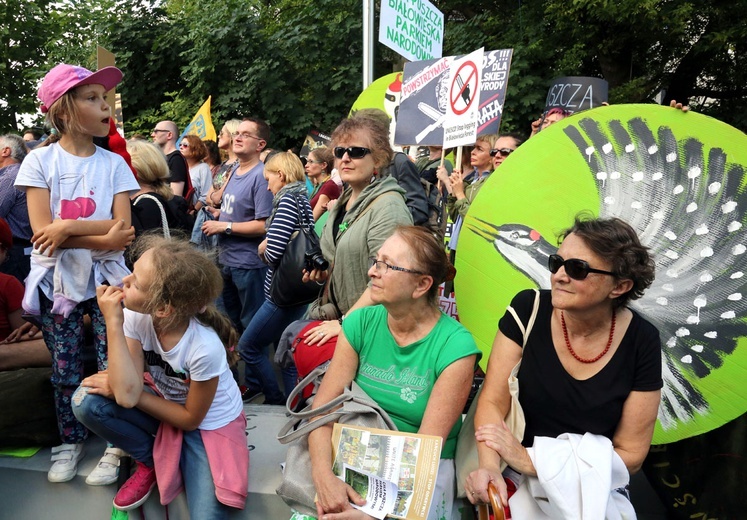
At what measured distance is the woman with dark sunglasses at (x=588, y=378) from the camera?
2355mm

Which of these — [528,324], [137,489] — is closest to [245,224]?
[137,489]

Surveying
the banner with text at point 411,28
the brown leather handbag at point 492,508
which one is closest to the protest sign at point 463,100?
the banner with text at point 411,28

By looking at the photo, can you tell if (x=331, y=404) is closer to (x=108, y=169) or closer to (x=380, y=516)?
(x=380, y=516)

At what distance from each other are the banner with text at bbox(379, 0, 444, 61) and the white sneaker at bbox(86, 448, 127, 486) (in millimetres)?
4321

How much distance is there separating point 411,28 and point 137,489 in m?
5.12

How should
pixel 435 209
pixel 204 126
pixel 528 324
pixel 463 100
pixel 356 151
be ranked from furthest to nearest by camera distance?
pixel 204 126 < pixel 435 209 < pixel 463 100 < pixel 356 151 < pixel 528 324

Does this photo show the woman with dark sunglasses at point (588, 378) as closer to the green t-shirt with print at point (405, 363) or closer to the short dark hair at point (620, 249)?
the short dark hair at point (620, 249)

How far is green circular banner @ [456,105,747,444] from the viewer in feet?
8.73

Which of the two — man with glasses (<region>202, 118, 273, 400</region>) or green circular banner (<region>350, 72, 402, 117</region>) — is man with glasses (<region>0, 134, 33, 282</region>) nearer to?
man with glasses (<region>202, 118, 273, 400</region>)

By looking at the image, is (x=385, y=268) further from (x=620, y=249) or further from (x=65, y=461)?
(x=65, y=461)

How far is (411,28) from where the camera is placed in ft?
22.2

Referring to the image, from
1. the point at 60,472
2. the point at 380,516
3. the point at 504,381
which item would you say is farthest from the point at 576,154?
the point at 60,472

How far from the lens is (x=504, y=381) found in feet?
8.29

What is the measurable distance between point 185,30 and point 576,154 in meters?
13.0
